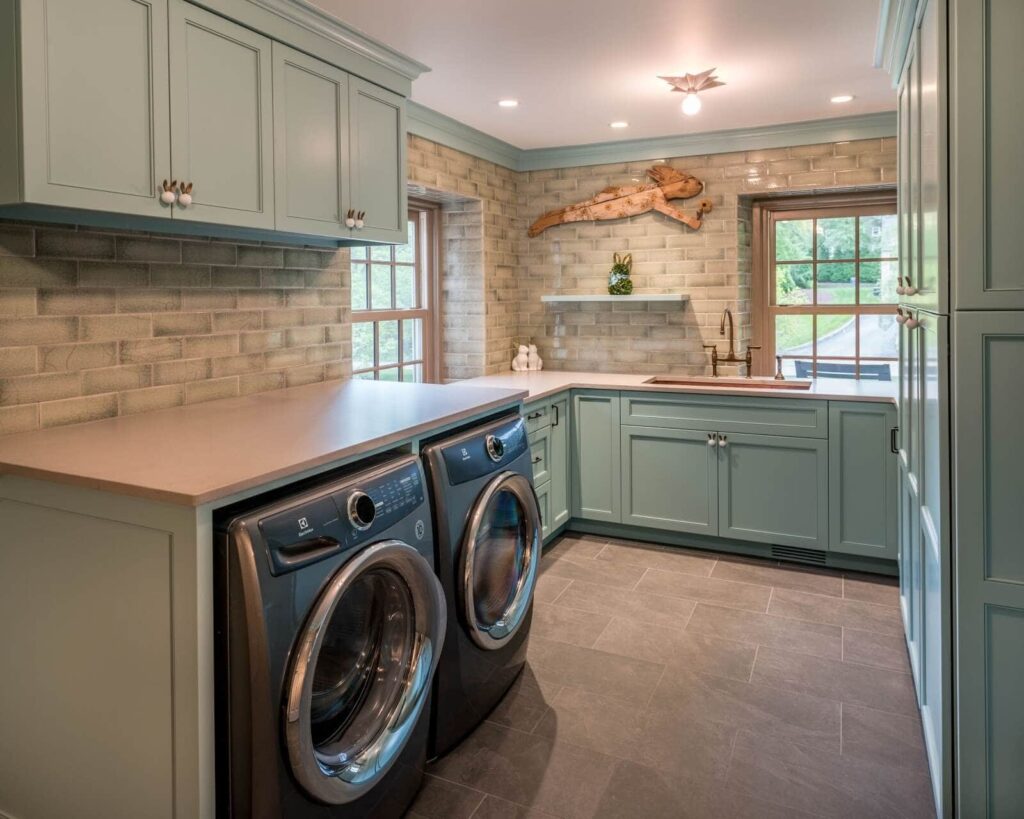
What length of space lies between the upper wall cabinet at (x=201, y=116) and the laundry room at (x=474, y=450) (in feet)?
0.04

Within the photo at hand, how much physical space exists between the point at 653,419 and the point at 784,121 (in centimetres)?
178

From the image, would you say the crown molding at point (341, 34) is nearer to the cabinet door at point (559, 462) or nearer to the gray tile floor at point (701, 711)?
the cabinet door at point (559, 462)

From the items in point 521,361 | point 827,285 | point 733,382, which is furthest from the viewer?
point 521,361

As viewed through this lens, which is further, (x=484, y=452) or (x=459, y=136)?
(x=459, y=136)

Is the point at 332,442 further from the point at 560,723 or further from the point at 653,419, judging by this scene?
the point at 653,419

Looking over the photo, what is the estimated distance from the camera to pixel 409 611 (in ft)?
6.26

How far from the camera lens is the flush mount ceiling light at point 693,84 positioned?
129 inches

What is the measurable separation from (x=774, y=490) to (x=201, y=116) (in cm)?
299

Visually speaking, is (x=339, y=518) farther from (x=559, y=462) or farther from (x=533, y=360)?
(x=533, y=360)

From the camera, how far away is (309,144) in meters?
2.53

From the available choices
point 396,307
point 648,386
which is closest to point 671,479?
point 648,386

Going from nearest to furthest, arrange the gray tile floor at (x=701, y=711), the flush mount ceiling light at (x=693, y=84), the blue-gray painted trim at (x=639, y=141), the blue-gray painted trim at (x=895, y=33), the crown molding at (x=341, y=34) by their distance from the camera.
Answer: the gray tile floor at (x=701, y=711), the blue-gray painted trim at (x=895, y=33), the crown molding at (x=341, y=34), the flush mount ceiling light at (x=693, y=84), the blue-gray painted trim at (x=639, y=141)

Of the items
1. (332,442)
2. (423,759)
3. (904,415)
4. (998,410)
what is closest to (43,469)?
(332,442)

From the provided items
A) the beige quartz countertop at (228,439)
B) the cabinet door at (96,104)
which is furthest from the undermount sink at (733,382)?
Answer: the cabinet door at (96,104)
